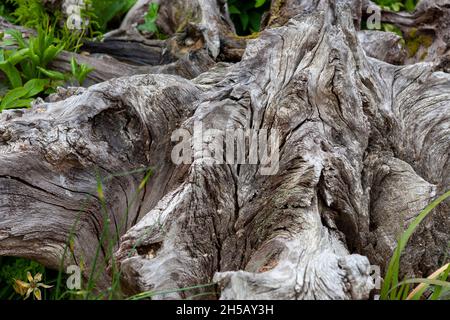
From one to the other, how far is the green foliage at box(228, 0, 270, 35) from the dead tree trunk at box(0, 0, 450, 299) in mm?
2821

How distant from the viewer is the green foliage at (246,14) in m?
7.43

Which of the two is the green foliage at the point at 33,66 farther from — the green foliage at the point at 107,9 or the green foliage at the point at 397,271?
the green foliage at the point at 397,271

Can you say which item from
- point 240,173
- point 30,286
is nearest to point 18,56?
point 30,286

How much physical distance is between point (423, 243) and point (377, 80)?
1446 millimetres

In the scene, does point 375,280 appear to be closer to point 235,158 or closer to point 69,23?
point 235,158

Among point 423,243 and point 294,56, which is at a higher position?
point 294,56

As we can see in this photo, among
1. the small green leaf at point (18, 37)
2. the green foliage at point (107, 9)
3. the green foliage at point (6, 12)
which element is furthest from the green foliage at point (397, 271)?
the green foliage at point (6, 12)

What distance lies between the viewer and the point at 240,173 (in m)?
3.79

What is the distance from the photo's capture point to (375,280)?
3.41 m

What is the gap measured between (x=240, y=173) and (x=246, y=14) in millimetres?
4151

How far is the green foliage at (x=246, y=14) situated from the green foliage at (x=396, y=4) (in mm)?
1388

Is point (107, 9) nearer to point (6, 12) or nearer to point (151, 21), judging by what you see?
point (151, 21)

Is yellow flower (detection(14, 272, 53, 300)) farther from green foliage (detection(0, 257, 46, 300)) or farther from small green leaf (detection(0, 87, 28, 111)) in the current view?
small green leaf (detection(0, 87, 28, 111))
